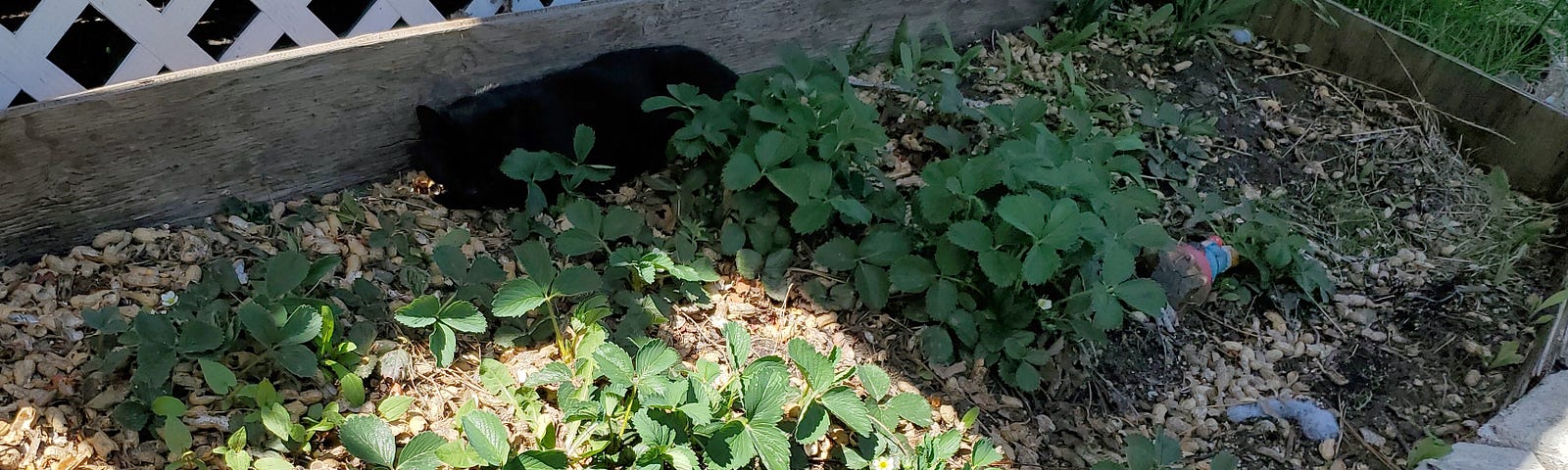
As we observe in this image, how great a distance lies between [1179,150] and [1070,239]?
3.92 feet

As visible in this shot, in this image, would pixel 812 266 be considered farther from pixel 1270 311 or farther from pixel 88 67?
pixel 88 67

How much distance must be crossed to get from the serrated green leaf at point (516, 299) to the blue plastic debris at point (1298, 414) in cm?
151

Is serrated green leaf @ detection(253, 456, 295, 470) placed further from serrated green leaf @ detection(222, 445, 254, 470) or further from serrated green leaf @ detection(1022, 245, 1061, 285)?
serrated green leaf @ detection(1022, 245, 1061, 285)

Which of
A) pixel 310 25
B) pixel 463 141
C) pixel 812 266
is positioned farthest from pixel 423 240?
pixel 812 266

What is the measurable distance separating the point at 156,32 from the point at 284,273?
1.99ft

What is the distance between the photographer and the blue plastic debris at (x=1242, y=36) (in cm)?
339

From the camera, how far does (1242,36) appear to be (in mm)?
3395

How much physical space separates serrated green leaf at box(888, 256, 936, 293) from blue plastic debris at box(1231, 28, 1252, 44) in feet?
6.33

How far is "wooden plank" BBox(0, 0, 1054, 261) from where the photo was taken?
6.07ft

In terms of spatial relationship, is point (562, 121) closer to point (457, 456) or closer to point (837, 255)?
point (837, 255)

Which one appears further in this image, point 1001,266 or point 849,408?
point 1001,266

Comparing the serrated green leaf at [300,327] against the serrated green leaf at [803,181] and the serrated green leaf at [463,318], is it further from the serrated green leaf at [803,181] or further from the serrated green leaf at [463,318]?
the serrated green leaf at [803,181]

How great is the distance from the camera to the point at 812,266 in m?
2.25

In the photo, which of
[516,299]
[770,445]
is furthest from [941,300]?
[516,299]
